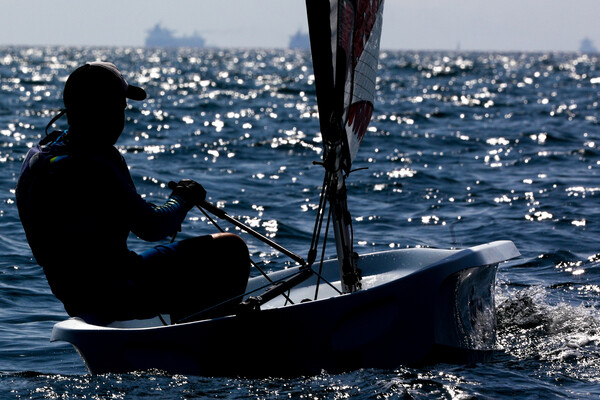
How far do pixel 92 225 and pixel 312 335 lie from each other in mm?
982

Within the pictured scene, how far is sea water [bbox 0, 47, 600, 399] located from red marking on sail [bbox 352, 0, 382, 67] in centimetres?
166

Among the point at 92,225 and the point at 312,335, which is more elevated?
the point at 92,225

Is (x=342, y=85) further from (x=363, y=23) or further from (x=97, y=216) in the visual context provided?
(x=97, y=216)

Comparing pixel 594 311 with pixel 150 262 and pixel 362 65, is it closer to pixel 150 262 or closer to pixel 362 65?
pixel 362 65

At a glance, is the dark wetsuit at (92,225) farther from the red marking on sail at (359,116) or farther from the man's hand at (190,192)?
the red marking on sail at (359,116)

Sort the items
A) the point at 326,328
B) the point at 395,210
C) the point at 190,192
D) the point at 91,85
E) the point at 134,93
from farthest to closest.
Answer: the point at 395,210 → the point at 190,192 → the point at 134,93 → the point at 326,328 → the point at 91,85

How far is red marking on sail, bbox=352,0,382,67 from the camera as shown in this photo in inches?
180

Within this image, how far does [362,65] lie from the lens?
4797mm

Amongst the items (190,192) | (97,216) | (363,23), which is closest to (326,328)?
(190,192)

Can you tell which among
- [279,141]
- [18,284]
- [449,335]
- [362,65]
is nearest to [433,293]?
[449,335]

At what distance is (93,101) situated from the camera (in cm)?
357

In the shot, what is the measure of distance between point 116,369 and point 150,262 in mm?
464

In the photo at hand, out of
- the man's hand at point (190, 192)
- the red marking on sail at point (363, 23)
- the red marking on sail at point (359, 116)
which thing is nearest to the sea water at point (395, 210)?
the man's hand at point (190, 192)

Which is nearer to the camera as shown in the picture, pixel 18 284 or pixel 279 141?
pixel 18 284
